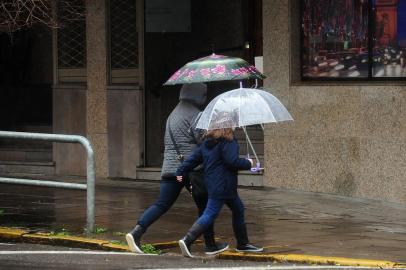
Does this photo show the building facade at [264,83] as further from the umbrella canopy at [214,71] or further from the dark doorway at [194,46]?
the umbrella canopy at [214,71]

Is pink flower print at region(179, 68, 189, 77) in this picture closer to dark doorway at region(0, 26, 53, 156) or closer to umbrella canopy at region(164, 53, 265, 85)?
umbrella canopy at region(164, 53, 265, 85)

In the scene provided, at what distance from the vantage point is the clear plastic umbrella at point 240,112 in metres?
9.53

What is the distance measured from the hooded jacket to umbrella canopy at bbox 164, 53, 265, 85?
0.13 meters

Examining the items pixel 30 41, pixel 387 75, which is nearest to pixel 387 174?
pixel 387 75

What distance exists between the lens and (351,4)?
47.8 ft

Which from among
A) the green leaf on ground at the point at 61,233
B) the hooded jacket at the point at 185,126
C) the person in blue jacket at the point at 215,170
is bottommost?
the green leaf on ground at the point at 61,233

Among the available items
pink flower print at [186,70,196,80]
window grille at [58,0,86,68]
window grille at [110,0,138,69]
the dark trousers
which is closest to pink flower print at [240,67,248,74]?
pink flower print at [186,70,196,80]

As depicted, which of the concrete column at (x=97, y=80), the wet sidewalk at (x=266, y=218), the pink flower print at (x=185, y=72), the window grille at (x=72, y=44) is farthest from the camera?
the window grille at (x=72, y=44)

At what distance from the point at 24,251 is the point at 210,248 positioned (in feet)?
6.63

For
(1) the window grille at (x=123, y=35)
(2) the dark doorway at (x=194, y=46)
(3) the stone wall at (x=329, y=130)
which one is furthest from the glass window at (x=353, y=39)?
(1) the window grille at (x=123, y=35)

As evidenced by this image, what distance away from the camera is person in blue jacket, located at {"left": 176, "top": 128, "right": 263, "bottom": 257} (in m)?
9.57

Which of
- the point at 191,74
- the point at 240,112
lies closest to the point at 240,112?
the point at 240,112

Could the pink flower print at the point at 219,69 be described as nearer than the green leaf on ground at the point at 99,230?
Yes

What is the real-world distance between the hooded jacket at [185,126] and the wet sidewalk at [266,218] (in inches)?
40.7
